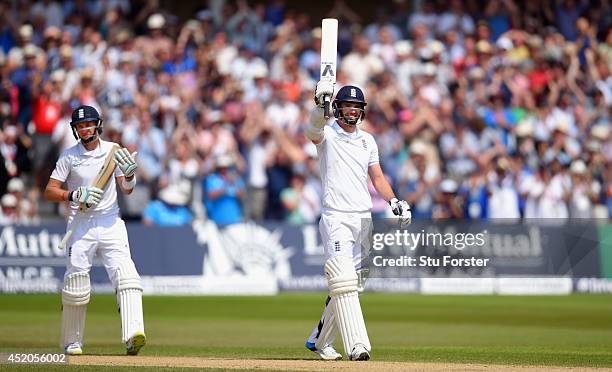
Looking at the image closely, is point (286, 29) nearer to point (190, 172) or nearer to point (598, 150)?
point (190, 172)

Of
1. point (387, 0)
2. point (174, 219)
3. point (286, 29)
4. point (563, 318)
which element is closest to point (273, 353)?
point (563, 318)

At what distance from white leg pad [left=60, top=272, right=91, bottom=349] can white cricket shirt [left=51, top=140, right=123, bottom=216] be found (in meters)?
0.63

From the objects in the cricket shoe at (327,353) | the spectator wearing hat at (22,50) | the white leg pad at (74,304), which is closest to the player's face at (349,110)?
the cricket shoe at (327,353)

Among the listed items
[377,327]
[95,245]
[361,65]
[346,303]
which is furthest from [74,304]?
[361,65]

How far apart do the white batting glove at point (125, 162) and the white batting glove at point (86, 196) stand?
31 centimetres

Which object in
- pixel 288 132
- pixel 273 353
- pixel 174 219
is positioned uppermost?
pixel 288 132

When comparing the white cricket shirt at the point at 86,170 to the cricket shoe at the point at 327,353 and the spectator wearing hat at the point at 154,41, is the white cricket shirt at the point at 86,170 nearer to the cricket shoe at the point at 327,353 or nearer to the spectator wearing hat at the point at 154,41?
the cricket shoe at the point at 327,353

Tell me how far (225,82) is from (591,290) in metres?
7.33

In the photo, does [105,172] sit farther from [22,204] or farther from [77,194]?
[22,204]

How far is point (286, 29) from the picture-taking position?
75.9ft

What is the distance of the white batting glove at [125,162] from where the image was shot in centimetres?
1109

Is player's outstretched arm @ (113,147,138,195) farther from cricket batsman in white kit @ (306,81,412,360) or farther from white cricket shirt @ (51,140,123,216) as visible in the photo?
cricket batsman in white kit @ (306,81,412,360)

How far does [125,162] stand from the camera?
11.1m

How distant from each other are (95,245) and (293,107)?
421 inches
